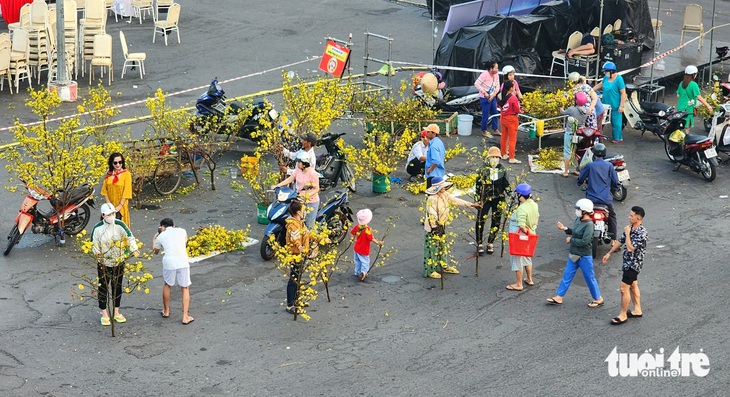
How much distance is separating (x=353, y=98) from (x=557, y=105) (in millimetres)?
3999

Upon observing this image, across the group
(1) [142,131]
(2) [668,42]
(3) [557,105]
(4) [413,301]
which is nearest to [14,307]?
(4) [413,301]

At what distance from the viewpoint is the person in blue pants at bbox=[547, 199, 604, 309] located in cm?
1309

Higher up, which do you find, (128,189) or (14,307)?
(128,189)

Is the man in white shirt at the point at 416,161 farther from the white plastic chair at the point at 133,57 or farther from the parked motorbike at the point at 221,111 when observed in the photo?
the white plastic chair at the point at 133,57

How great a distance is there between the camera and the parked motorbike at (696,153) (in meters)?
18.7

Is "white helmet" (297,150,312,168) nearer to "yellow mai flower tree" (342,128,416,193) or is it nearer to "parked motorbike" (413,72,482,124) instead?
"yellow mai flower tree" (342,128,416,193)

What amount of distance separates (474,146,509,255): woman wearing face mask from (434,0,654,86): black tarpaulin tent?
834cm

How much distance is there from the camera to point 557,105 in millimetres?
20516

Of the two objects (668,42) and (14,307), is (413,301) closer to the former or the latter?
(14,307)

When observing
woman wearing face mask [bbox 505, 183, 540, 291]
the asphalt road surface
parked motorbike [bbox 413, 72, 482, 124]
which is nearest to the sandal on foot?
the asphalt road surface

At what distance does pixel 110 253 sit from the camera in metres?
12.3

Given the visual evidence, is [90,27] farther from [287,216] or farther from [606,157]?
[606,157]

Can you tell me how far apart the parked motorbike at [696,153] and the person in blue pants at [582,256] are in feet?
20.4

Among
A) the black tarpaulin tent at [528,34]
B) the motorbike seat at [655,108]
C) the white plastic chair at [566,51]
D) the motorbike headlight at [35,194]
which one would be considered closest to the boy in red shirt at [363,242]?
the motorbike headlight at [35,194]
